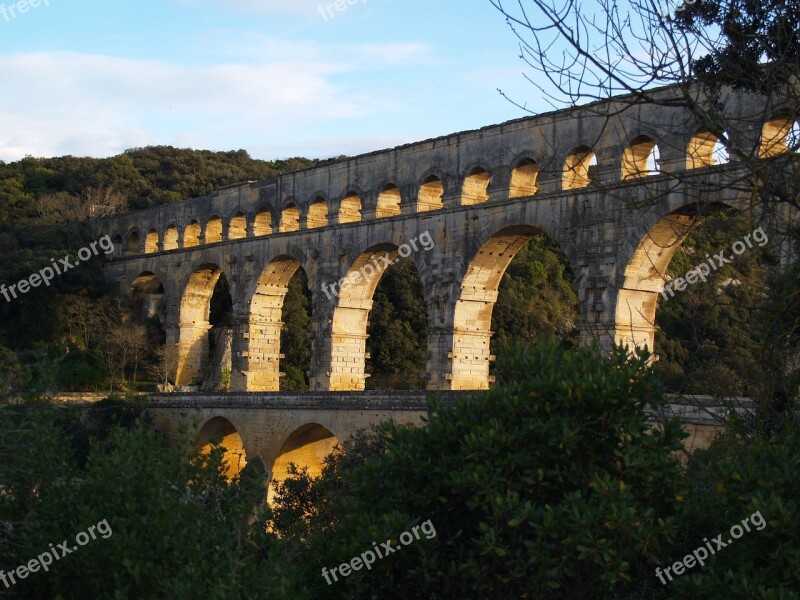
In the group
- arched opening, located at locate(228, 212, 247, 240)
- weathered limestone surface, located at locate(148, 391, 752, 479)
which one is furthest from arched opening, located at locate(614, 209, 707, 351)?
arched opening, located at locate(228, 212, 247, 240)

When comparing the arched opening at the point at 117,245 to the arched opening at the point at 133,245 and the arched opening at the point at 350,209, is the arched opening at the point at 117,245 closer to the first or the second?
the arched opening at the point at 133,245

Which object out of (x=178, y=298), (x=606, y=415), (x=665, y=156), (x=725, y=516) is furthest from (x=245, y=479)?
(x=178, y=298)

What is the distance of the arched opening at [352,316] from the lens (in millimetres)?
29484

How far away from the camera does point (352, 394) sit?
83.0 feet

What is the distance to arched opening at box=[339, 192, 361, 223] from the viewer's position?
30.4 meters

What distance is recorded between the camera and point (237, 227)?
35.0m

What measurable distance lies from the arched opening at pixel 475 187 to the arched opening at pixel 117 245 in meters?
19.3

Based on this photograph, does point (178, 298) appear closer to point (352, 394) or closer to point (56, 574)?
point (352, 394)

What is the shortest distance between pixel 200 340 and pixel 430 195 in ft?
40.6

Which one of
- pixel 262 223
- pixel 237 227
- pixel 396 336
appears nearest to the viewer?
pixel 262 223

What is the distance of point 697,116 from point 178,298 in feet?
98.6

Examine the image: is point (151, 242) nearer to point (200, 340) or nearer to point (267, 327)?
point (200, 340)

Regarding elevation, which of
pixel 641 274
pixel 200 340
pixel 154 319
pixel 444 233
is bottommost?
pixel 200 340

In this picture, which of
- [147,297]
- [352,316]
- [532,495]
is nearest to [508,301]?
[352,316]
